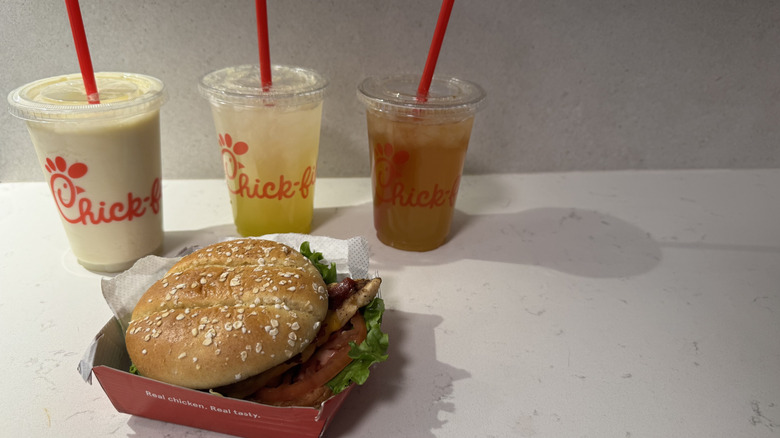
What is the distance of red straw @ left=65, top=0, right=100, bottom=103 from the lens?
3.61 ft

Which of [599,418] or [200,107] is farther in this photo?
[200,107]

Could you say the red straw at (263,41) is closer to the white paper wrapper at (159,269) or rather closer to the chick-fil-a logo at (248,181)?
the chick-fil-a logo at (248,181)

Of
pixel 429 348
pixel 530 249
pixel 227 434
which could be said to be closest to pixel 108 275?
pixel 227 434

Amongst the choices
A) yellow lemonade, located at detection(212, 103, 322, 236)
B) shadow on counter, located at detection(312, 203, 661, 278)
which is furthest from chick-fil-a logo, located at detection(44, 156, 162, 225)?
shadow on counter, located at detection(312, 203, 661, 278)

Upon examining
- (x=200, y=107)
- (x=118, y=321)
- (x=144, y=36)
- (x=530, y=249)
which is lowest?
(x=530, y=249)

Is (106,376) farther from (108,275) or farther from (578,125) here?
(578,125)

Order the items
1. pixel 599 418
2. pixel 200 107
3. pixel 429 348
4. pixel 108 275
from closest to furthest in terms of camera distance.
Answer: pixel 599 418, pixel 429 348, pixel 108 275, pixel 200 107

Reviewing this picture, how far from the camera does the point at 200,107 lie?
5.71ft

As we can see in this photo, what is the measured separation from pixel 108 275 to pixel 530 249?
46.6 inches

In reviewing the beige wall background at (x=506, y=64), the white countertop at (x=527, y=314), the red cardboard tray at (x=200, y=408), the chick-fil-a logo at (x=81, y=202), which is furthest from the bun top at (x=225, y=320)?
the beige wall background at (x=506, y=64)

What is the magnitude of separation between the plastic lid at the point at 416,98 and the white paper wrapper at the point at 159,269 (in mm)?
355

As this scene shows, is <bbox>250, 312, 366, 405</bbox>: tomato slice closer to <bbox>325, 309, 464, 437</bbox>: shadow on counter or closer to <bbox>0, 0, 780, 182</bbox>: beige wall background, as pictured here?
Answer: <bbox>325, 309, 464, 437</bbox>: shadow on counter

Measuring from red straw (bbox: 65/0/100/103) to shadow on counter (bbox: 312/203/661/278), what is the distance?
0.72 meters

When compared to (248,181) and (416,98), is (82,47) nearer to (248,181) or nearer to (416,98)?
(248,181)
